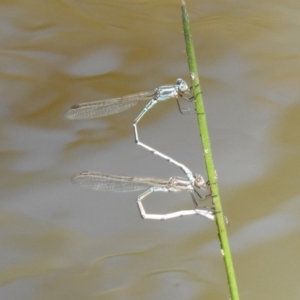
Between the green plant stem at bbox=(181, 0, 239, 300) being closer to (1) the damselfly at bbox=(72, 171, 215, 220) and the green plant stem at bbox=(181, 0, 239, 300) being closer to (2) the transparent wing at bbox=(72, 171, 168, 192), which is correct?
(1) the damselfly at bbox=(72, 171, 215, 220)

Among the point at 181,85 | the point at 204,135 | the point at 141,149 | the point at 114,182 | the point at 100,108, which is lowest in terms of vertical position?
the point at 141,149

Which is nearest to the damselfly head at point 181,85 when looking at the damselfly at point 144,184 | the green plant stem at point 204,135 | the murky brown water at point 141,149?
the damselfly at point 144,184

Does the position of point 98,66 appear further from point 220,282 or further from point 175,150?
point 220,282

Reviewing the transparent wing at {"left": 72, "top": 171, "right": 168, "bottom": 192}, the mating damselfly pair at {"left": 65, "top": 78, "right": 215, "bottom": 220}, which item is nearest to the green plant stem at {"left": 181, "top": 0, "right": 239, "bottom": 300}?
the mating damselfly pair at {"left": 65, "top": 78, "right": 215, "bottom": 220}

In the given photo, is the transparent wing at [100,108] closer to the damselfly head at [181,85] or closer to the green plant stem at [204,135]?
the damselfly head at [181,85]

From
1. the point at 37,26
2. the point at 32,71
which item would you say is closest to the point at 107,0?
the point at 37,26

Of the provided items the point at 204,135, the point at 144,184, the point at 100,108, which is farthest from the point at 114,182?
the point at 204,135

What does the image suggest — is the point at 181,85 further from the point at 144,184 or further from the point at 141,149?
the point at 141,149
